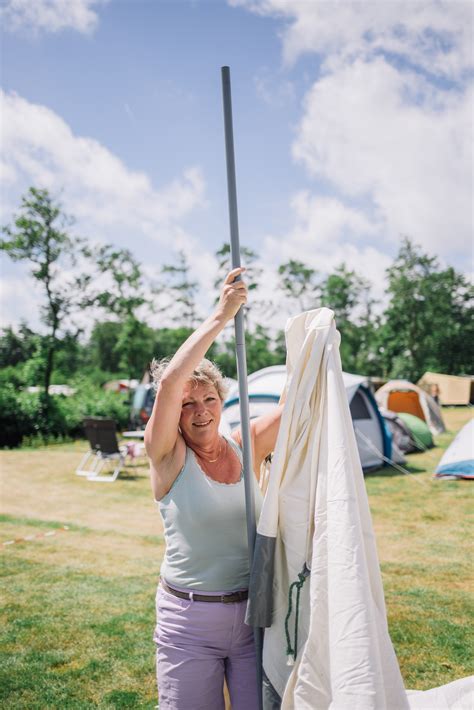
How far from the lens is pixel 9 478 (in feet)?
34.5

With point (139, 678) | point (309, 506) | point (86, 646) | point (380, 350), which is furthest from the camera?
point (380, 350)

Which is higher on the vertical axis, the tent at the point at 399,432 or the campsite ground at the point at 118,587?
the tent at the point at 399,432

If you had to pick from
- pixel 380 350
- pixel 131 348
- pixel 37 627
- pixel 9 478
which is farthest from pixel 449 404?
pixel 37 627

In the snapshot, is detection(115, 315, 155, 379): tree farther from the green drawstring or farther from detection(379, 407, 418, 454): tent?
the green drawstring

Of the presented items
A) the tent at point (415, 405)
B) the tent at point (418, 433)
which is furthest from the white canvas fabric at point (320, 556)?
the tent at point (415, 405)

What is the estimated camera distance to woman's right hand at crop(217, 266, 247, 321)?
5.99 ft

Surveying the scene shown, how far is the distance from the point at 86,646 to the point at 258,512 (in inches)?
95.5

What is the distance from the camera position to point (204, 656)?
192cm

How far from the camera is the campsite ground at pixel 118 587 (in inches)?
129

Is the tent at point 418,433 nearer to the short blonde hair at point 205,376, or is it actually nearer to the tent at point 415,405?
the tent at point 415,405

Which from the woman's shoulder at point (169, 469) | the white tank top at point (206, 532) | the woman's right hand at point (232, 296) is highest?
the woman's right hand at point (232, 296)

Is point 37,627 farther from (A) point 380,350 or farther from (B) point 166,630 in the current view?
(A) point 380,350

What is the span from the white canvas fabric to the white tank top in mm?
134

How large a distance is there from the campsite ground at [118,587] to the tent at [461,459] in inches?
9.8
